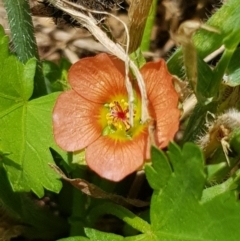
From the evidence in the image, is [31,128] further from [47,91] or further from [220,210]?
[220,210]

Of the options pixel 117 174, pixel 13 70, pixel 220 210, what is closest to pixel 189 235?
pixel 220 210

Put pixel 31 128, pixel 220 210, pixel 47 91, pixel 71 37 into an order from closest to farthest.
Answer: pixel 220 210, pixel 31 128, pixel 47 91, pixel 71 37

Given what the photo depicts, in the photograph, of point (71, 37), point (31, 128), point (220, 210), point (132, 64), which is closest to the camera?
point (220, 210)

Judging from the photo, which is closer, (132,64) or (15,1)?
(132,64)

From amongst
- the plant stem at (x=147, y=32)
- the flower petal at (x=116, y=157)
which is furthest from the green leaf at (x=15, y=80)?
the plant stem at (x=147, y=32)

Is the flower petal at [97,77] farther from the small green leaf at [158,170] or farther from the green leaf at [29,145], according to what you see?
the small green leaf at [158,170]

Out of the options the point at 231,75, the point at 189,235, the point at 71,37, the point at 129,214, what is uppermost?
the point at 231,75

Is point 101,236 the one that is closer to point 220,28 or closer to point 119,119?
point 119,119
